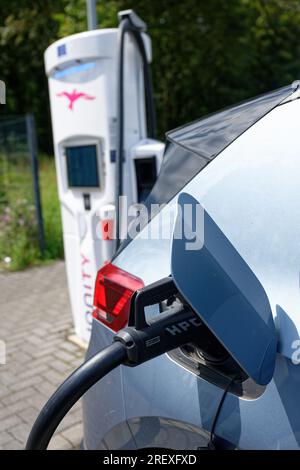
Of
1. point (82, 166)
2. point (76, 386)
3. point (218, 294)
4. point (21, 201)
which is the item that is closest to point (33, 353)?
point (82, 166)

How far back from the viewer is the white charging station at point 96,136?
308 cm

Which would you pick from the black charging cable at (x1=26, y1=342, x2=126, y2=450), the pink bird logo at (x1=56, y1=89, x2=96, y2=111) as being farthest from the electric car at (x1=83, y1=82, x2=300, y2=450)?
the pink bird logo at (x1=56, y1=89, x2=96, y2=111)

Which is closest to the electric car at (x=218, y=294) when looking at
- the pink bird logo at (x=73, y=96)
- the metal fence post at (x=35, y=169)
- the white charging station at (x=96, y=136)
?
the white charging station at (x=96, y=136)

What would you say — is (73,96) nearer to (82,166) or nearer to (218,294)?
(82,166)

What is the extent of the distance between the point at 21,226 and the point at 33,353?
3116mm

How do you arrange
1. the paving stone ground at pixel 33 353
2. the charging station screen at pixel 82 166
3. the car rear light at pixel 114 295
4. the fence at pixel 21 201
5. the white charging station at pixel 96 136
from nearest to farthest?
the car rear light at pixel 114 295, the paving stone ground at pixel 33 353, the white charging station at pixel 96 136, the charging station screen at pixel 82 166, the fence at pixel 21 201

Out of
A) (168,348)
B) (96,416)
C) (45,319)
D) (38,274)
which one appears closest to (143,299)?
(168,348)

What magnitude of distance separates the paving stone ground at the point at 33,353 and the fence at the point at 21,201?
0.71 meters

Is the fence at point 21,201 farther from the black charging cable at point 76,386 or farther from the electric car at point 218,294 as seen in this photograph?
the black charging cable at point 76,386

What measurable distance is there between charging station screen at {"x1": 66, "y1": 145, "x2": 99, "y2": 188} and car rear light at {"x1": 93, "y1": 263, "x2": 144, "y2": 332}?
1.72 metres

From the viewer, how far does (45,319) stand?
4355mm

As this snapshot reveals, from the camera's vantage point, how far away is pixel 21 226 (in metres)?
6.44

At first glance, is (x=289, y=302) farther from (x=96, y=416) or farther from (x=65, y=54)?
(x=65, y=54)

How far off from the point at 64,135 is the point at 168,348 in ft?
8.59
